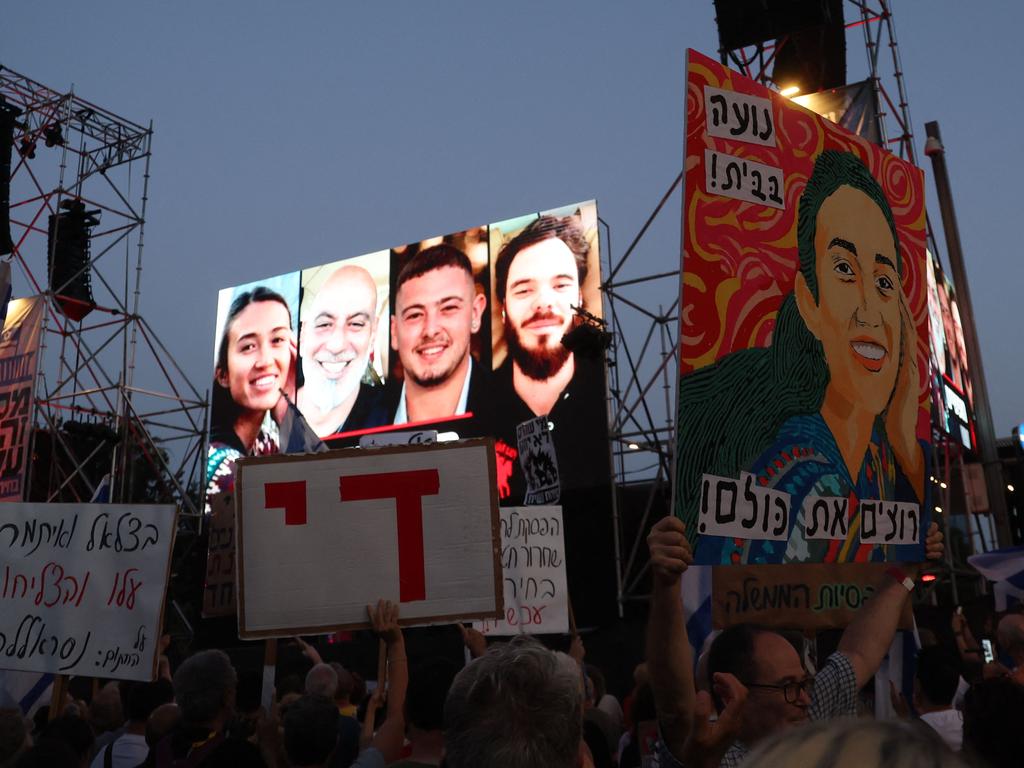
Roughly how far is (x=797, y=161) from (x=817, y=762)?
3707 millimetres

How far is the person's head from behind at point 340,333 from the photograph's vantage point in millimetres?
18109

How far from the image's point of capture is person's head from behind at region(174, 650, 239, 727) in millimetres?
3402

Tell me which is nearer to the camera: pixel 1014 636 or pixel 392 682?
pixel 392 682

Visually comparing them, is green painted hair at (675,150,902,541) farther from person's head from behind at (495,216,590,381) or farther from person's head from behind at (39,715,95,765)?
person's head from behind at (495,216,590,381)

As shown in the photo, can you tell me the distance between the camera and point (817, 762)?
946 mm

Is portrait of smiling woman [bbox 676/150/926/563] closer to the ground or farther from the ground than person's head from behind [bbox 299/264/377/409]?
closer to the ground

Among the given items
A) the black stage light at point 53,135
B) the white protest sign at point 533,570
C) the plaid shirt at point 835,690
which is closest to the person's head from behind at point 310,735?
the plaid shirt at point 835,690

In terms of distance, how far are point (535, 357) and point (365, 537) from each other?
41.3 feet

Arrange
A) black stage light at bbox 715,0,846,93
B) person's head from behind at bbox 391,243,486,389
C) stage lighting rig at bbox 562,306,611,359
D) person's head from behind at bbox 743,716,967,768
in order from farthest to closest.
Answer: person's head from behind at bbox 391,243,486,389 < stage lighting rig at bbox 562,306,611,359 < black stage light at bbox 715,0,846,93 < person's head from behind at bbox 743,716,967,768

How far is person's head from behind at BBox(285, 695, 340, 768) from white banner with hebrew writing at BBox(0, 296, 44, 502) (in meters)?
11.1

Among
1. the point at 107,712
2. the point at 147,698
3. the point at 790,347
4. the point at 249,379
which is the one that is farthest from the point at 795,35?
the point at 147,698

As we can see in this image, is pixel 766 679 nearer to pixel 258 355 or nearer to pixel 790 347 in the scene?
pixel 790 347

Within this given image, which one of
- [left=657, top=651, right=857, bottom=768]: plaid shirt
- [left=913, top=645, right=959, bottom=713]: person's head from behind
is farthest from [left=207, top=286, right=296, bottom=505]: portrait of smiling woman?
[left=657, top=651, right=857, bottom=768]: plaid shirt

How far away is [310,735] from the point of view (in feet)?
9.85
